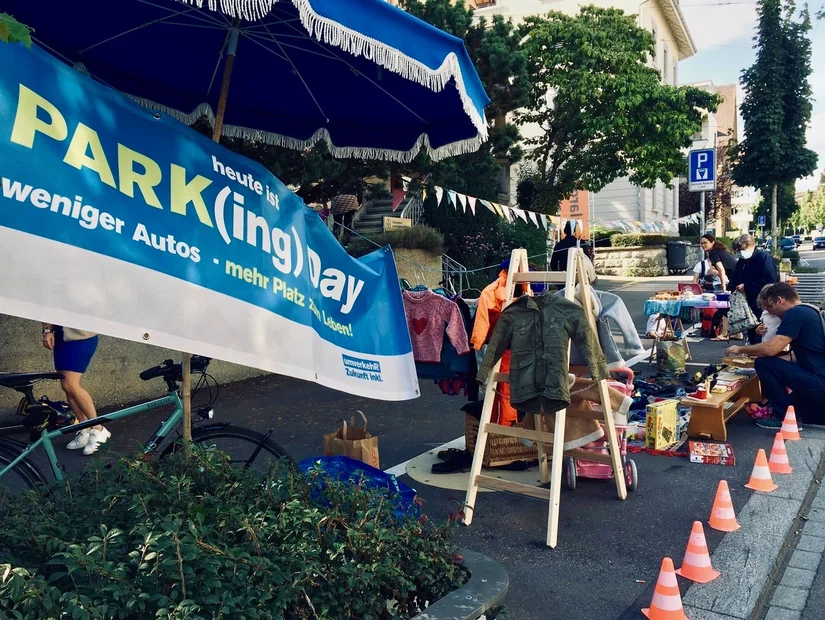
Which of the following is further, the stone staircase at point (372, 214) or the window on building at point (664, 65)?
the window on building at point (664, 65)

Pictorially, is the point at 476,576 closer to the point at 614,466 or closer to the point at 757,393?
the point at 614,466

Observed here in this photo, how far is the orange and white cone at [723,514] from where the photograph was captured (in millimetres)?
4168

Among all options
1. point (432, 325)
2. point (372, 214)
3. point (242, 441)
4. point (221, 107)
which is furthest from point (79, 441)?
point (372, 214)

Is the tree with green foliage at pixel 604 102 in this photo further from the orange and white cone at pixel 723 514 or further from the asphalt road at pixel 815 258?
the orange and white cone at pixel 723 514

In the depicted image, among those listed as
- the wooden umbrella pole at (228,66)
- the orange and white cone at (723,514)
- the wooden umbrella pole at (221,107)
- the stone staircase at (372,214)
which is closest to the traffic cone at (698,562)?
the orange and white cone at (723,514)

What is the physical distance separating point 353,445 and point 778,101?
18.1 metres

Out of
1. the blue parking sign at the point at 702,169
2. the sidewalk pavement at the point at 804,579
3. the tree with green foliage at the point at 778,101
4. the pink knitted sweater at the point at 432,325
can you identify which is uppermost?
the tree with green foliage at the point at 778,101

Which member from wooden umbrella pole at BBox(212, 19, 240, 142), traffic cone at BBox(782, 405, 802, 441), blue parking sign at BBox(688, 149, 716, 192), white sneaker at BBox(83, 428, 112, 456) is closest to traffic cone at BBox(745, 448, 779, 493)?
traffic cone at BBox(782, 405, 802, 441)

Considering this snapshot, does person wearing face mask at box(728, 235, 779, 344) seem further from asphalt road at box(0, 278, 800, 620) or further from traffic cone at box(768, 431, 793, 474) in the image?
traffic cone at box(768, 431, 793, 474)

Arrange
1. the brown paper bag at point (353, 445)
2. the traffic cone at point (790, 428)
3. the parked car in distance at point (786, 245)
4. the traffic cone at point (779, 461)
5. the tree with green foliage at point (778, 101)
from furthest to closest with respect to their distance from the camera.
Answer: the parked car in distance at point (786, 245) → the tree with green foliage at point (778, 101) → the traffic cone at point (790, 428) → the traffic cone at point (779, 461) → the brown paper bag at point (353, 445)

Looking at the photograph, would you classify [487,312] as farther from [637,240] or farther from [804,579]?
[637,240]

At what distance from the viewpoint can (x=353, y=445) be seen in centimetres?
400

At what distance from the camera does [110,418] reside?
3.45 meters

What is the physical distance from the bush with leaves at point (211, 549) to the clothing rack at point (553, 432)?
1.64 m
